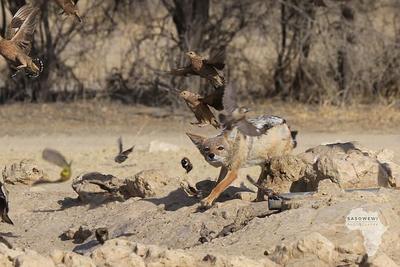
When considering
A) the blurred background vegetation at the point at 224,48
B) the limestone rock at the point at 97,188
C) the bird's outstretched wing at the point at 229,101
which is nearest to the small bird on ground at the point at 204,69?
the bird's outstretched wing at the point at 229,101

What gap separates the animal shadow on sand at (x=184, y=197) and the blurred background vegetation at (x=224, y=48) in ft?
30.3

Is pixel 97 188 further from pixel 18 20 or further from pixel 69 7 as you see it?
pixel 69 7

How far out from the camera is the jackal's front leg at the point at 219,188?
931 cm

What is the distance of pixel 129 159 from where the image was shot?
14.7 meters

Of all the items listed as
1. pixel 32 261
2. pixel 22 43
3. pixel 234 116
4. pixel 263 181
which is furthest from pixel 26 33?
pixel 32 261

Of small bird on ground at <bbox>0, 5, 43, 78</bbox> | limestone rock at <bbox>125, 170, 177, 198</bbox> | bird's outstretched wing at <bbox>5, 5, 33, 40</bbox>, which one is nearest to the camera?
small bird on ground at <bbox>0, 5, 43, 78</bbox>

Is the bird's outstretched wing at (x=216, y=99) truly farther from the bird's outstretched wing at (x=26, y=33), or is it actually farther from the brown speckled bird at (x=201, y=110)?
the bird's outstretched wing at (x=26, y=33)

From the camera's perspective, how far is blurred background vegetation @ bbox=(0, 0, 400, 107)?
19.8 m

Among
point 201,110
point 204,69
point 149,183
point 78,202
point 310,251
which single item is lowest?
point 78,202

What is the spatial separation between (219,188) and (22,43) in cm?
202

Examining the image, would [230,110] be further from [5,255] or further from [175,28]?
[175,28]

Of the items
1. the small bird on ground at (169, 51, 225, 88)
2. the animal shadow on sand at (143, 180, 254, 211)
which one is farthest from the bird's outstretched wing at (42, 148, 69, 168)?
the small bird on ground at (169, 51, 225, 88)

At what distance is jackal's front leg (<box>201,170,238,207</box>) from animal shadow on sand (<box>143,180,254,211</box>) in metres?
0.37

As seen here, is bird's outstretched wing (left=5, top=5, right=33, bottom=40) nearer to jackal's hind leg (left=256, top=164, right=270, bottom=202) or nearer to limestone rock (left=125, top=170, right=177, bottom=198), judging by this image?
limestone rock (left=125, top=170, right=177, bottom=198)
